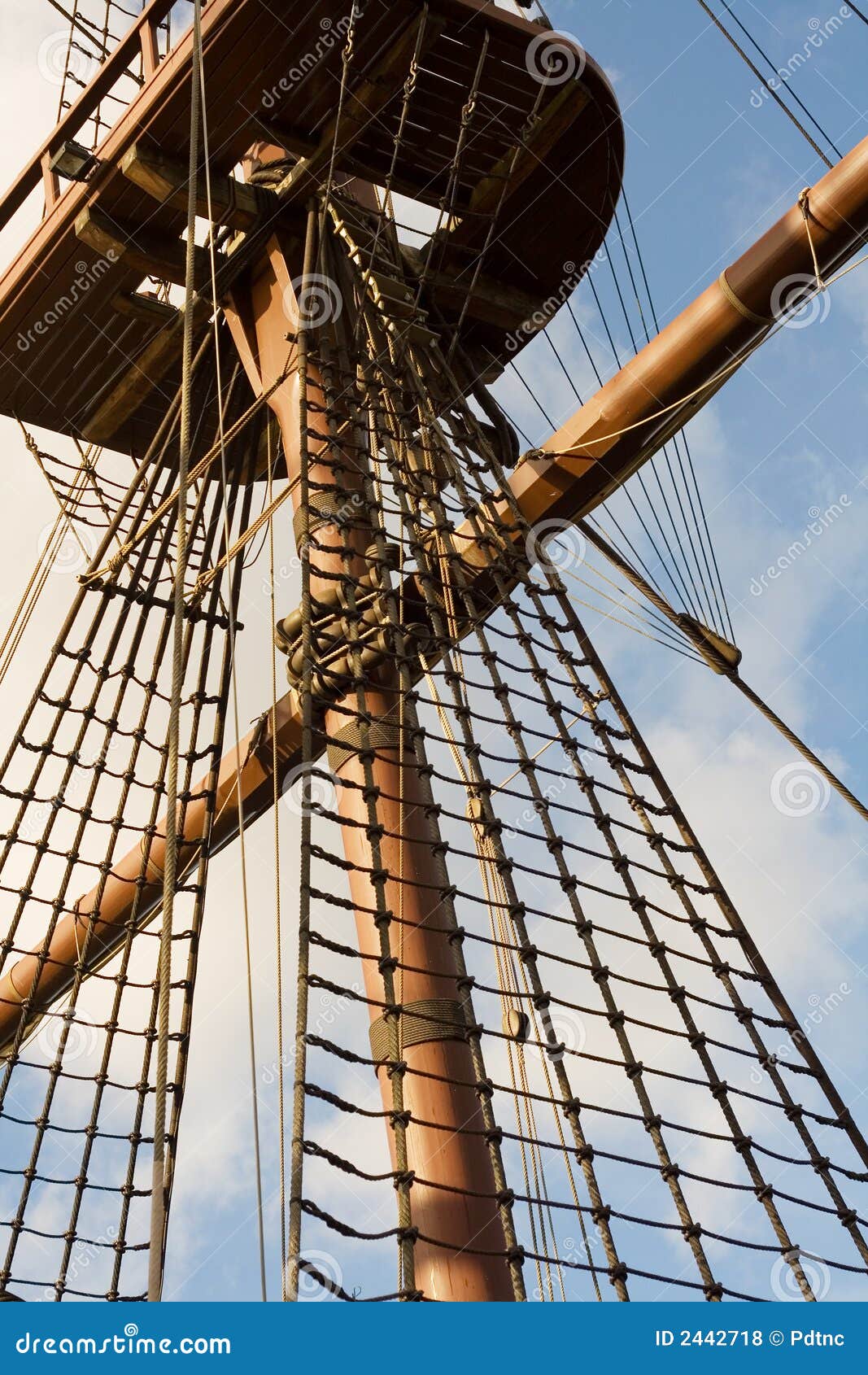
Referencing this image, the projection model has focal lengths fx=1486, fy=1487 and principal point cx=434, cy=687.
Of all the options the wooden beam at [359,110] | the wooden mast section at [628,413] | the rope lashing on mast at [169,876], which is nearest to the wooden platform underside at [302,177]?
the wooden beam at [359,110]

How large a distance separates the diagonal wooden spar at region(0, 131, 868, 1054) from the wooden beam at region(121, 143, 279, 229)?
1.56m

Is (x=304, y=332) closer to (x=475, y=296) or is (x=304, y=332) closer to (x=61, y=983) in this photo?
(x=475, y=296)

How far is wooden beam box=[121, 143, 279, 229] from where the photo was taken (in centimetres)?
575

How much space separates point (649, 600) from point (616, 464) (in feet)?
1.75

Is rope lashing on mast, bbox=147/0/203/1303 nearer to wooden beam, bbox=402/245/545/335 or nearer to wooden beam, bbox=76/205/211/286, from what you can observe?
wooden beam, bbox=76/205/211/286

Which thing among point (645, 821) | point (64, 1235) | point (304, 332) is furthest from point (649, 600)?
point (64, 1235)

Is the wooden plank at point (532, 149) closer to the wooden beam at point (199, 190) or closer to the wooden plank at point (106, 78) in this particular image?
the wooden beam at point (199, 190)

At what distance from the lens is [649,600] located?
5695 millimetres

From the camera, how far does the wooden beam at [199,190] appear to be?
5750mm

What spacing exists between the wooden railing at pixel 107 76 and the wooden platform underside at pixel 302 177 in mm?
196

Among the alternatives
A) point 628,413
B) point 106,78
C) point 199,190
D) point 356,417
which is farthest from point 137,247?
point 628,413

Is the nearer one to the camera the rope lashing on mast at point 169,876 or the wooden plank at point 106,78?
the rope lashing on mast at point 169,876

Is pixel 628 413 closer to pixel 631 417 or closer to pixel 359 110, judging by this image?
pixel 631 417

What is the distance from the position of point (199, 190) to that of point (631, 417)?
199cm
